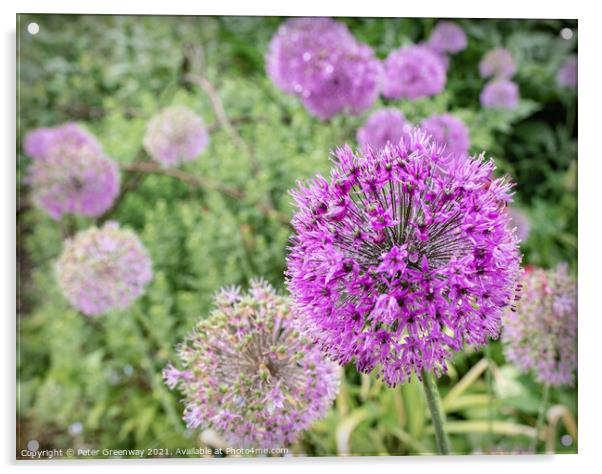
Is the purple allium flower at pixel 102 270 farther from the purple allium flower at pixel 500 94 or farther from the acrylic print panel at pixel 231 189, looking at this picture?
the purple allium flower at pixel 500 94

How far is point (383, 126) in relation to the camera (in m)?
2.04

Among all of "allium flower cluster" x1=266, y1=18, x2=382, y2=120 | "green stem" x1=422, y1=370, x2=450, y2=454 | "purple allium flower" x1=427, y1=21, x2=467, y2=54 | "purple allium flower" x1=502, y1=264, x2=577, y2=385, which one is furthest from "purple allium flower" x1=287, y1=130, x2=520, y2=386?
"purple allium flower" x1=427, y1=21, x2=467, y2=54

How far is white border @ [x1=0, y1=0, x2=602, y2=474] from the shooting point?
190 centimetres

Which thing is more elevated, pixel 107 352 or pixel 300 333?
pixel 300 333

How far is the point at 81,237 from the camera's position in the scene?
5.91 feet

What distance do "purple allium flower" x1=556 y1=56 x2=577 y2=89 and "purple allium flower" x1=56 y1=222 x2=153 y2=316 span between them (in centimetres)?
158

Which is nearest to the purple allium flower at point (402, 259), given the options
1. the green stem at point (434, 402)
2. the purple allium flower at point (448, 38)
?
the green stem at point (434, 402)

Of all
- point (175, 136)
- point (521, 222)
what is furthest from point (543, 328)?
point (175, 136)

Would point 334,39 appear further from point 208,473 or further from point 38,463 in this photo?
point 38,463

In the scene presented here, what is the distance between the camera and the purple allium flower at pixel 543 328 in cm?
154

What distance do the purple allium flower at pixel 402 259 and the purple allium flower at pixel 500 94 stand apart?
4.01 feet
